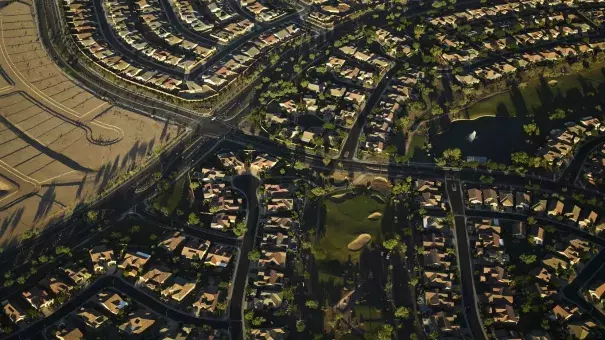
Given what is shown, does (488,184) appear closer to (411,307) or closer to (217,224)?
(411,307)

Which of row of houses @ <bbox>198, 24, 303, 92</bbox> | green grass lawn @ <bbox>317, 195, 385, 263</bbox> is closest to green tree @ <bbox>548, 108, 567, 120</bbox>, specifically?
green grass lawn @ <bbox>317, 195, 385, 263</bbox>

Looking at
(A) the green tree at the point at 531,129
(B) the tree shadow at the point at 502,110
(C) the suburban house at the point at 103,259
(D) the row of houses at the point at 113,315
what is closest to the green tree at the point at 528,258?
(A) the green tree at the point at 531,129

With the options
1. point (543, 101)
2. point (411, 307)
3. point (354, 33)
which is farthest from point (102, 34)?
point (543, 101)

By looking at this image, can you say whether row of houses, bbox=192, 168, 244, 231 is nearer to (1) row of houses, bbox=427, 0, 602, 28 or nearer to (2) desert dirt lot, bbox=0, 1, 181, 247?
(2) desert dirt lot, bbox=0, 1, 181, 247

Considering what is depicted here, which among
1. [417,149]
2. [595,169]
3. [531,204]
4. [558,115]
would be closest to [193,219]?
[417,149]

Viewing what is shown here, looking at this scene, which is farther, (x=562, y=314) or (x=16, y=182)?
(x=16, y=182)
